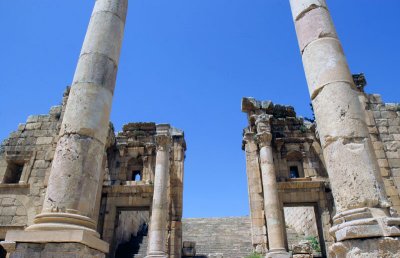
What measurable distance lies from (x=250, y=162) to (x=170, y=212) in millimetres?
4861

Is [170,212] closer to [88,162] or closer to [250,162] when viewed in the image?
[250,162]

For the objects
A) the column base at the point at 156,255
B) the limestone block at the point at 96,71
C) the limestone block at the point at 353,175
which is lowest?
the column base at the point at 156,255

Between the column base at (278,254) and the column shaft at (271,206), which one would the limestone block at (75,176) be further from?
the column shaft at (271,206)

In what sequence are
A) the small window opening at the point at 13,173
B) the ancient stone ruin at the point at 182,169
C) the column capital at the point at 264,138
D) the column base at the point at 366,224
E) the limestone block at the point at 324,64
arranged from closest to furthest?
the column base at the point at 366,224, the ancient stone ruin at the point at 182,169, the limestone block at the point at 324,64, the small window opening at the point at 13,173, the column capital at the point at 264,138

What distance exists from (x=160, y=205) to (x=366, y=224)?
1073 centimetres

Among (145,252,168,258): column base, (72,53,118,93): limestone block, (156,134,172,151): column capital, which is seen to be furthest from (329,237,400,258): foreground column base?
(156,134,172,151): column capital

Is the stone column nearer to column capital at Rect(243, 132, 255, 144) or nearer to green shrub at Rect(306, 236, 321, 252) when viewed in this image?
column capital at Rect(243, 132, 255, 144)

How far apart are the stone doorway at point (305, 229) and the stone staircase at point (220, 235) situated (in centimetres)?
252

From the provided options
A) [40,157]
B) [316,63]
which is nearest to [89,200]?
[316,63]

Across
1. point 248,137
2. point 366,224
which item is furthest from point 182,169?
point 366,224

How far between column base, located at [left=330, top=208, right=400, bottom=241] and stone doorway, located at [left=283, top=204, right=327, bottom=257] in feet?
25.2

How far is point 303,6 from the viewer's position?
7.79m

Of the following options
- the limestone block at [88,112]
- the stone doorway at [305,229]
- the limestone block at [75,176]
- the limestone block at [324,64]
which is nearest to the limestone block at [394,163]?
the stone doorway at [305,229]

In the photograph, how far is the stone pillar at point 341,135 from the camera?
503 centimetres
